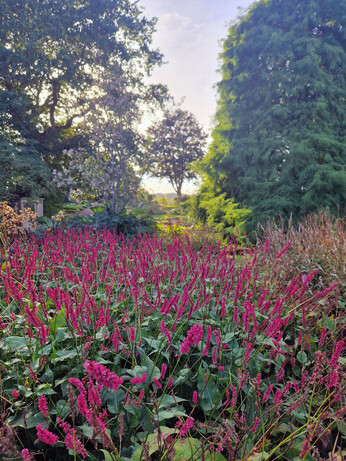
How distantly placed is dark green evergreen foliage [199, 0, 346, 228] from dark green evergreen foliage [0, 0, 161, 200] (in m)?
5.12

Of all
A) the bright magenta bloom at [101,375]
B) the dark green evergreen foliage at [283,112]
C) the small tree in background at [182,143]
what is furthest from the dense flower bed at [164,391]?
the small tree in background at [182,143]

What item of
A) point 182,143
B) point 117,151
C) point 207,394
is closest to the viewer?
point 207,394

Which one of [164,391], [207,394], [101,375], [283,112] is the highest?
[283,112]

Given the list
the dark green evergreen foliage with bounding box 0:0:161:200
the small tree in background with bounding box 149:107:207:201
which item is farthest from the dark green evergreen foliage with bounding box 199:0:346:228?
the small tree in background with bounding box 149:107:207:201

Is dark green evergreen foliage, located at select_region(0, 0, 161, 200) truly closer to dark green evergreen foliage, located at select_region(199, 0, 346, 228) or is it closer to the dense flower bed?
dark green evergreen foliage, located at select_region(199, 0, 346, 228)

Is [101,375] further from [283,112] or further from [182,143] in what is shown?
[182,143]

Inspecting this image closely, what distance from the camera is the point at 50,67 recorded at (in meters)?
12.7

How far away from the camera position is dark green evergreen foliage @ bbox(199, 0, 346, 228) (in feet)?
28.1

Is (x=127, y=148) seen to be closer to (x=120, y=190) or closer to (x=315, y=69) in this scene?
(x=120, y=190)

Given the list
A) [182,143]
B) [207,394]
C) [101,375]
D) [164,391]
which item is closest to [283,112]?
[207,394]

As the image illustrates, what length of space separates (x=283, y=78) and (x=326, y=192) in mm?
3690

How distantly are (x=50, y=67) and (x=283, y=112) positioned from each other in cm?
940

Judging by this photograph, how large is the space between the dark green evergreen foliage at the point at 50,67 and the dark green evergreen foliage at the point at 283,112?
5119 millimetres

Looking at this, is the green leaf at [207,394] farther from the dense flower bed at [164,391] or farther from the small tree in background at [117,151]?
the small tree in background at [117,151]
